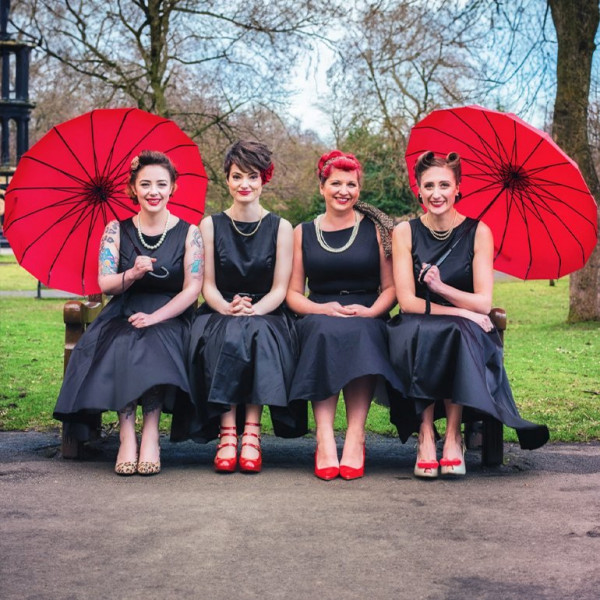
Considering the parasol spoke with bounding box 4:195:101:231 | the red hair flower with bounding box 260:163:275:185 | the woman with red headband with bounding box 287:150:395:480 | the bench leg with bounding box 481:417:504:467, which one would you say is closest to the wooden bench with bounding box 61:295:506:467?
the bench leg with bounding box 481:417:504:467

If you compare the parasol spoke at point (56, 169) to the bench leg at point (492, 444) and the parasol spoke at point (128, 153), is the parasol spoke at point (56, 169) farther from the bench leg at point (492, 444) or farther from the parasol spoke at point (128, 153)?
the bench leg at point (492, 444)

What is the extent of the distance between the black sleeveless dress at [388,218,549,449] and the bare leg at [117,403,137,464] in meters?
1.42

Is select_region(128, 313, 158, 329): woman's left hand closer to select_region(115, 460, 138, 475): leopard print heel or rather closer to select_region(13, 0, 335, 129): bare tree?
select_region(115, 460, 138, 475): leopard print heel

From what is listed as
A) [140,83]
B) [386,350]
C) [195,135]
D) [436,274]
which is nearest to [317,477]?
[386,350]

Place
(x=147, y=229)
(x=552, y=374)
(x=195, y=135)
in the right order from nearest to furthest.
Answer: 1. (x=147, y=229)
2. (x=552, y=374)
3. (x=195, y=135)

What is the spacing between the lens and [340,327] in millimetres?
5562

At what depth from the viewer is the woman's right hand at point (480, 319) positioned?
569cm

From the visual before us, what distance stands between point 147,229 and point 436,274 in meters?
1.68

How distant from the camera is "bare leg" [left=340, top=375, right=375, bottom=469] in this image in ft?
18.0

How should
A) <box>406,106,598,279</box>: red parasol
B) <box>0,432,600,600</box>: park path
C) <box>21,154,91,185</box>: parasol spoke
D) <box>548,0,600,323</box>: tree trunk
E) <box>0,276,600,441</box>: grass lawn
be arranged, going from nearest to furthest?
<box>0,432,600,600</box>: park path
<box>406,106,598,279</box>: red parasol
<box>21,154,91,185</box>: parasol spoke
<box>0,276,600,441</box>: grass lawn
<box>548,0,600,323</box>: tree trunk

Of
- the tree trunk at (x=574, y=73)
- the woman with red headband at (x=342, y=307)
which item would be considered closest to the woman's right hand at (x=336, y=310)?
the woman with red headband at (x=342, y=307)

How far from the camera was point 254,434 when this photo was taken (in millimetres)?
5590

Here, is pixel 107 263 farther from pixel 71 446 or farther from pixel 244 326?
pixel 71 446

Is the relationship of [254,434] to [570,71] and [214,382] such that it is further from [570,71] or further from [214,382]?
[570,71]
